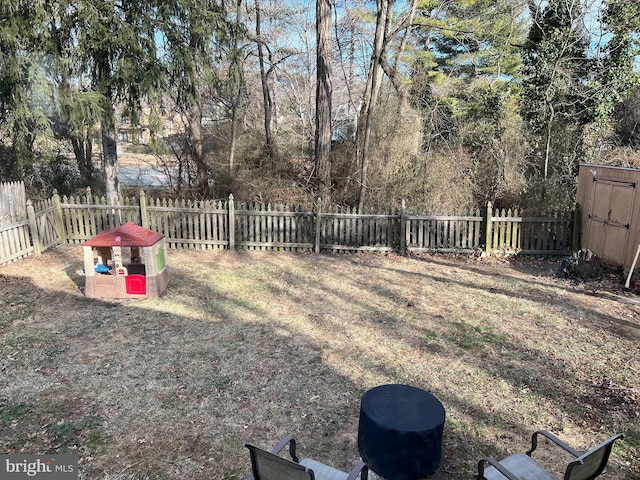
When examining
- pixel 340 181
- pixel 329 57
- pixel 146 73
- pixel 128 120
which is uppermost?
pixel 329 57

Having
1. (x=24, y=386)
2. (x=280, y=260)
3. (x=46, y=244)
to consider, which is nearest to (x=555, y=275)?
(x=280, y=260)

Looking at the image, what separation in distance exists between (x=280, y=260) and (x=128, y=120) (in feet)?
18.4

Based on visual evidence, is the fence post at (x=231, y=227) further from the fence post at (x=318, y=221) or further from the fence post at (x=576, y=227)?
the fence post at (x=576, y=227)

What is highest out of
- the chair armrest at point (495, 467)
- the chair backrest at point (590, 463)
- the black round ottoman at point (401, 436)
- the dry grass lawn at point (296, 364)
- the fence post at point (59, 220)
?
the fence post at point (59, 220)

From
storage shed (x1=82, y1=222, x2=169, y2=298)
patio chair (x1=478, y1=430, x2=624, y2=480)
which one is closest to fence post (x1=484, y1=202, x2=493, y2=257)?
storage shed (x1=82, y1=222, x2=169, y2=298)

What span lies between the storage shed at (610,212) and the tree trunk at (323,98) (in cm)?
627

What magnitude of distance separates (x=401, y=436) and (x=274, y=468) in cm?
111

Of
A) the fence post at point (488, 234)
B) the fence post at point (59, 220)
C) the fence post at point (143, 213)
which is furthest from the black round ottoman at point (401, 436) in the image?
the fence post at point (59, 220)

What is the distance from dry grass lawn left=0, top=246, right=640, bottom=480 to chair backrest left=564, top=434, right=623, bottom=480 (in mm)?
1048

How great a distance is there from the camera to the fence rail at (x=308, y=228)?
10.0 metres

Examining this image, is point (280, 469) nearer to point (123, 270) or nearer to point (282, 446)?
point (282, 446)

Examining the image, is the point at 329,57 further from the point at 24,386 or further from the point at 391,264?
the point at 24,386

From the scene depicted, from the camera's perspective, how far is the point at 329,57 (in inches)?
485

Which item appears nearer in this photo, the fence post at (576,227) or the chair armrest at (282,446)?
the chair armrest at (282,446)
